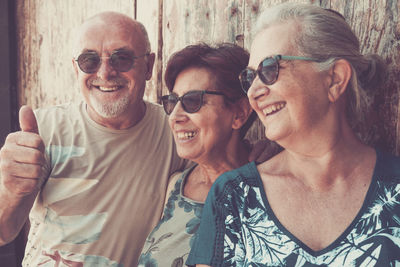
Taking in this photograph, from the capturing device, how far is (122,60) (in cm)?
248

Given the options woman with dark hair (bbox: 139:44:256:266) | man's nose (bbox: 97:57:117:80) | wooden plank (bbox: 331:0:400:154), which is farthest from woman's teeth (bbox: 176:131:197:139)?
wooden plank (bbox: 331:0:400:154)

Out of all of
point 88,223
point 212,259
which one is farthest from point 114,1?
point 212,259

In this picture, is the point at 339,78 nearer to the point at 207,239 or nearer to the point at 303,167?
the point at 303,167

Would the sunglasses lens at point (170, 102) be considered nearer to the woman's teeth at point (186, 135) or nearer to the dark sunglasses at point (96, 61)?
the woman's teeth at point (186, 135)

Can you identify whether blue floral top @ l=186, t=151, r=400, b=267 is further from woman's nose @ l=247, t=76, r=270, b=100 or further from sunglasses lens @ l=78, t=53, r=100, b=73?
sunglasses lens @ l=78, t=53, r=100, b=73

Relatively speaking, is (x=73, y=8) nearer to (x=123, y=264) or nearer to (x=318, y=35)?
(x=123, y=264)

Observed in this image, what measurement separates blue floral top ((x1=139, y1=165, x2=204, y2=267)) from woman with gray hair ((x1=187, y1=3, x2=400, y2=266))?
0.35 meters

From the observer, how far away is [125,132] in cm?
252

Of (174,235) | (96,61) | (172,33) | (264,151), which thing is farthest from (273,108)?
Answer: (172,33)

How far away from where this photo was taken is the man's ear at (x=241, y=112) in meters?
2.22

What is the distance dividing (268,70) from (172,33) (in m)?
1.52

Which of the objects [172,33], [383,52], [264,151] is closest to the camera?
[383,52]

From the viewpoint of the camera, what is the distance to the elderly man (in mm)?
2291

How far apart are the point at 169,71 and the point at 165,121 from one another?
458 mm
